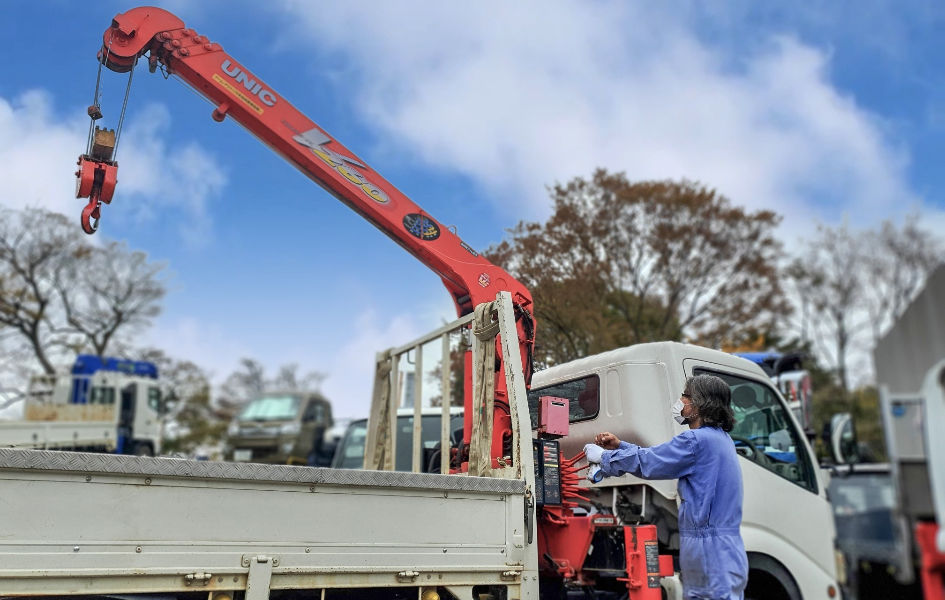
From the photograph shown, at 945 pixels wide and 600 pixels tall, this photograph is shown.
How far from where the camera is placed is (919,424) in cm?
163

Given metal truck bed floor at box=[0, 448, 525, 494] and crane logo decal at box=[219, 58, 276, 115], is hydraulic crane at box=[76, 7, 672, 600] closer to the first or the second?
crane logo decal at box=[219, 58, 276, 115]

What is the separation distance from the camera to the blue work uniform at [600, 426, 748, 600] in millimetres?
3549

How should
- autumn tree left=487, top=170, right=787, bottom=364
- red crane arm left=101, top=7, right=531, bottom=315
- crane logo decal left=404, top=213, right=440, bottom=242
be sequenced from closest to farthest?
red crane arm left=101, top=7, right=531, bottom=315 < crane logo decal left=404, top=213, right=440, bottom=242 < autumn tree left=487, top=170, right=787, bottom=364

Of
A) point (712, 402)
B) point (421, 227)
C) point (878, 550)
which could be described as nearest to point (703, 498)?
point (712, 402)

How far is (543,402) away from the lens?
4363mm

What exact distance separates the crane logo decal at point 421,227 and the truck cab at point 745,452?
147 centimetres

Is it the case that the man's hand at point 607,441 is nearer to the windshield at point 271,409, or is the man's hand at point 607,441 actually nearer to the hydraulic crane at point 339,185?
the hydraulic crane at point 339,185

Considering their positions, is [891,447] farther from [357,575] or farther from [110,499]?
[110,499]

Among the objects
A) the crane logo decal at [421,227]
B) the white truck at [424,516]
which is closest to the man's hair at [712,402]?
the white truck at [424,516]

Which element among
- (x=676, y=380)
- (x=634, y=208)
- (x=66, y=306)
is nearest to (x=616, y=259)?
(x=634, y=208)

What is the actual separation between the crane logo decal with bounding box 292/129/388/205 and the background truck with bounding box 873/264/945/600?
161 inches

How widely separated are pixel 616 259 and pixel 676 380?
38.6 feet

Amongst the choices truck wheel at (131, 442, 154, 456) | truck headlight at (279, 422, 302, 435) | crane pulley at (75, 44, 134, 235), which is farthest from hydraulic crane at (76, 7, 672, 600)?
truck headlight at (279, 422, 302, 435)

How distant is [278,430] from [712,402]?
58.1ft
